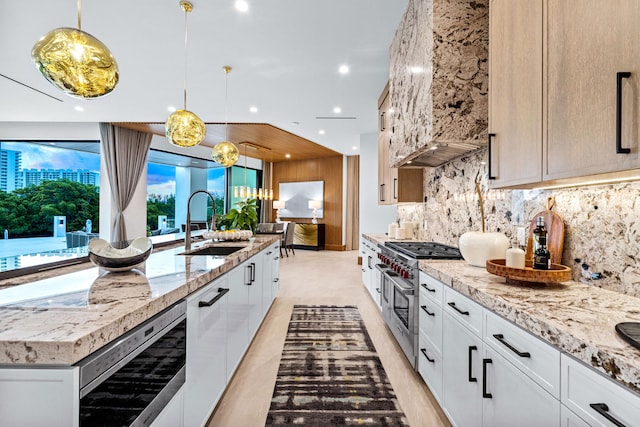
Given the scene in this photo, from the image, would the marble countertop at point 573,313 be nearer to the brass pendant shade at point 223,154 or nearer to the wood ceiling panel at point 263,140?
the brass pendant shade at point 223,154

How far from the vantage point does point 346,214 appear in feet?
31.3

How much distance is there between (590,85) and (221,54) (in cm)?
333

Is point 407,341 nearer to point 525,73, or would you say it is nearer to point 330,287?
point 525,73

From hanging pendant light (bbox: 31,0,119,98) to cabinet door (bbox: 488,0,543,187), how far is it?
2.03 metres

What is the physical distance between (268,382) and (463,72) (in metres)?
2.54

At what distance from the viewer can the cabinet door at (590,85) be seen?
0.93m

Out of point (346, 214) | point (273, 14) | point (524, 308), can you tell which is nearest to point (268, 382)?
point (524, 308)

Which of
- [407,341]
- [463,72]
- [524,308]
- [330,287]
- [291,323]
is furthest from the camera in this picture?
[330,287]

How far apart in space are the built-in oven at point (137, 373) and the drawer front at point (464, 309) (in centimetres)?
126

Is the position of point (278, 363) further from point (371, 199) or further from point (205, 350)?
point (371, 199)

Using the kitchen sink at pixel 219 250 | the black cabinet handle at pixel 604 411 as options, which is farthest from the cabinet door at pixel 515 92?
the kitchen sink at pixel 219 250

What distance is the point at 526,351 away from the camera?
1.06m

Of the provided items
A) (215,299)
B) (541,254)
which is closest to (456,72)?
(541,254)

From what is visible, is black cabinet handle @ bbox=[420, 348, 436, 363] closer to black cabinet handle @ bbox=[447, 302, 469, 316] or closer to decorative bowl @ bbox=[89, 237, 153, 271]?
black cabinet handle @ bbox=[447, 302, 469, 316]
